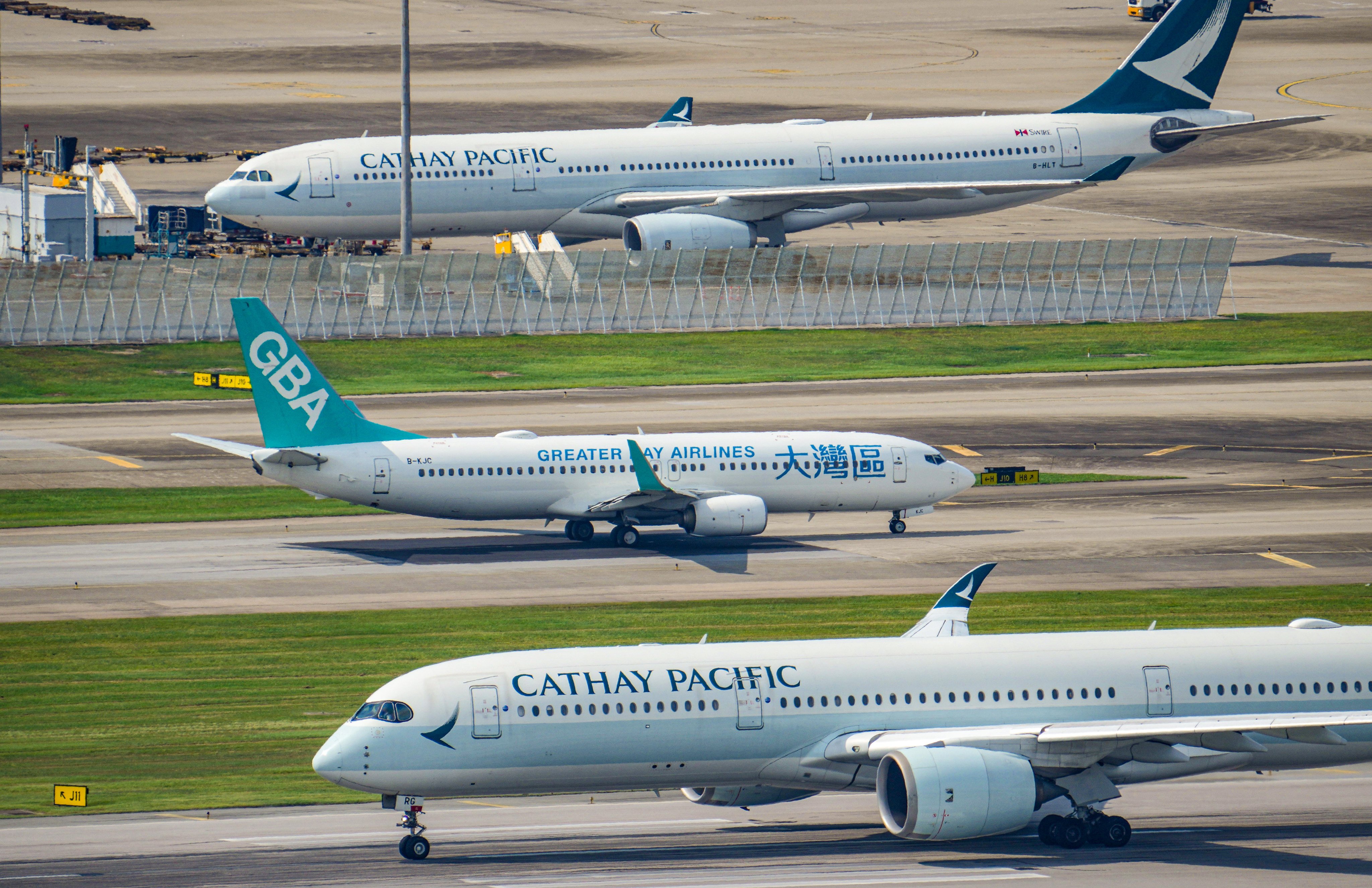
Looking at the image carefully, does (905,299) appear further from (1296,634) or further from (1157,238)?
(1296,634)

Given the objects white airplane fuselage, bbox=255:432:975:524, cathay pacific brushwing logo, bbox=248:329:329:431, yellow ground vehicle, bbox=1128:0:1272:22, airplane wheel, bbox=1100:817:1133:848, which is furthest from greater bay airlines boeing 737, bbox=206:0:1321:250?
yellow ground vehicle, bbox=1128:0:1272:22

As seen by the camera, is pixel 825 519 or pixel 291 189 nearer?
pixel 825 519

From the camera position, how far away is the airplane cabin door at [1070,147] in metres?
104

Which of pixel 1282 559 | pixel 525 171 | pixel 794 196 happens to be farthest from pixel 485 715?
pixel 794 196

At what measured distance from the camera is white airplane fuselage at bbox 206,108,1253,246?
97188 mm

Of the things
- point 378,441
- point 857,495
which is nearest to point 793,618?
point 857,495

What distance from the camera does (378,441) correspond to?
65375 mm

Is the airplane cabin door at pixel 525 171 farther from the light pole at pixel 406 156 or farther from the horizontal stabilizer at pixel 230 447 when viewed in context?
the horizontal stabilizer at pixel 230 447

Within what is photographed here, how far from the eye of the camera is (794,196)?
100 meters

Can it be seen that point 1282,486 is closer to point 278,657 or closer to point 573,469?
point 573,469

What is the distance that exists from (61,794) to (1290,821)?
2554cm

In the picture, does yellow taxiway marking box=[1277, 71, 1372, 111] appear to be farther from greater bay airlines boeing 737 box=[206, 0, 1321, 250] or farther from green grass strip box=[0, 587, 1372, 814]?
green grass strip box=[0, 587, 1372, 814]

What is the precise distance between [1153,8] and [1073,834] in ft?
555

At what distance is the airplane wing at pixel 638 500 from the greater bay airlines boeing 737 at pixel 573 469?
5cm
